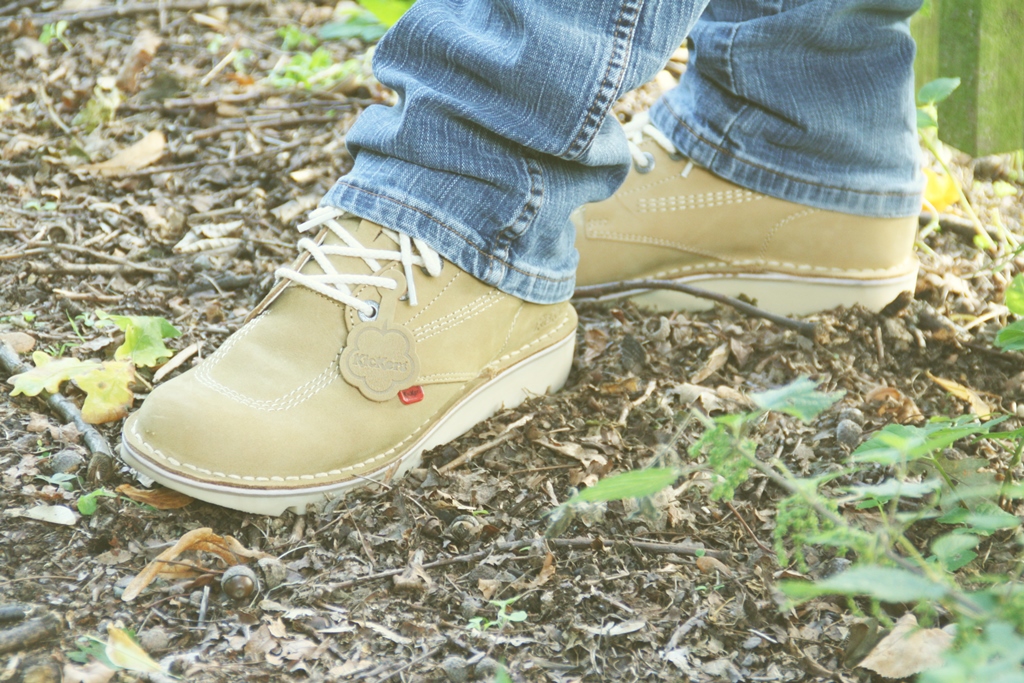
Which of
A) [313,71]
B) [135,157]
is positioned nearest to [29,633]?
[135,157]

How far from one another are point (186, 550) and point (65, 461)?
0.31 meters

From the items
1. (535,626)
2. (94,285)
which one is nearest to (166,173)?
(94,285)

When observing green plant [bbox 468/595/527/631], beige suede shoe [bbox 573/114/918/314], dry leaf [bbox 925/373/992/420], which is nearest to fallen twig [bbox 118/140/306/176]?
beige suede shoe [bbox 573/114/918/314]

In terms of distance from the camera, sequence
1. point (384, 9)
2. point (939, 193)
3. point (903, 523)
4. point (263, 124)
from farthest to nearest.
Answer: point (384, 9), point (263, 124), point (939, 193), point (903, 523)

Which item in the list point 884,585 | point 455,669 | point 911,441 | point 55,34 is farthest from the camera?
point 55,34

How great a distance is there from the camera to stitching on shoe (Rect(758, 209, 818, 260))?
1.89 meters

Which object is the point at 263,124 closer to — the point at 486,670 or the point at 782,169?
the point at 782,169

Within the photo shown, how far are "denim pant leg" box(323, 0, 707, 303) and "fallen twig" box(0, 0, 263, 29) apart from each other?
2074mm

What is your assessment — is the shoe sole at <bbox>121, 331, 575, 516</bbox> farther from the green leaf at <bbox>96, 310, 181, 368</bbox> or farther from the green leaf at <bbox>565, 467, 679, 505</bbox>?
the green leaf at <bbox>565, 467, 679, 505</bbox>

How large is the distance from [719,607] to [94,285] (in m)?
1.49

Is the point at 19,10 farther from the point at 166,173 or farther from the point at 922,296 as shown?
the point at 922,296

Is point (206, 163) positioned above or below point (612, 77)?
below

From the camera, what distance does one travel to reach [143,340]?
65.2 inches

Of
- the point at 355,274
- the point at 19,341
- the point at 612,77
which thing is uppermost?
the point at 612,77
